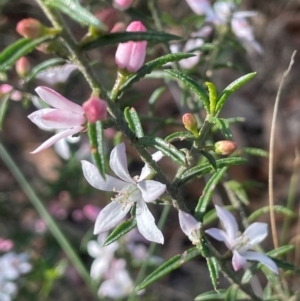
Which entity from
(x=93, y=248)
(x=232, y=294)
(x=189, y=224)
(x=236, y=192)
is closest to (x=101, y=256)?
(x=93, y=248)

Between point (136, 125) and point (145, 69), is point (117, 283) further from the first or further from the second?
point (145, 69)

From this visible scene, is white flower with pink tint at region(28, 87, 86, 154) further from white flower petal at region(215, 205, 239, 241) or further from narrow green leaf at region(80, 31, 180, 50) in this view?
white flower petal at region(215, 205, 239, 241)

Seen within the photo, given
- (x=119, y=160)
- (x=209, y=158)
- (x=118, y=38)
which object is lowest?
(x=209, y=158)

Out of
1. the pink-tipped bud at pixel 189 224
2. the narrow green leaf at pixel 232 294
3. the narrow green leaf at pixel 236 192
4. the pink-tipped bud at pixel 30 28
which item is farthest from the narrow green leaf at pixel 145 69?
the narrow green leaf at pixel 236 192

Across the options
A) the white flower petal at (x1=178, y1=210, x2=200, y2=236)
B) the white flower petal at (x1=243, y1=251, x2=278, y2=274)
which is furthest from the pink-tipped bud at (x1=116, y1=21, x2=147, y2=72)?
the white flower petal at (x1=243, y1=251, x2=278, y2=274)

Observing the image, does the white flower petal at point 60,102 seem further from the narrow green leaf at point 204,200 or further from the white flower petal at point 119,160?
the narrow green leaf at point 204,200

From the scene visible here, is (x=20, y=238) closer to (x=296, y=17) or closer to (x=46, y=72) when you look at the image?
(x=46, y=72)
